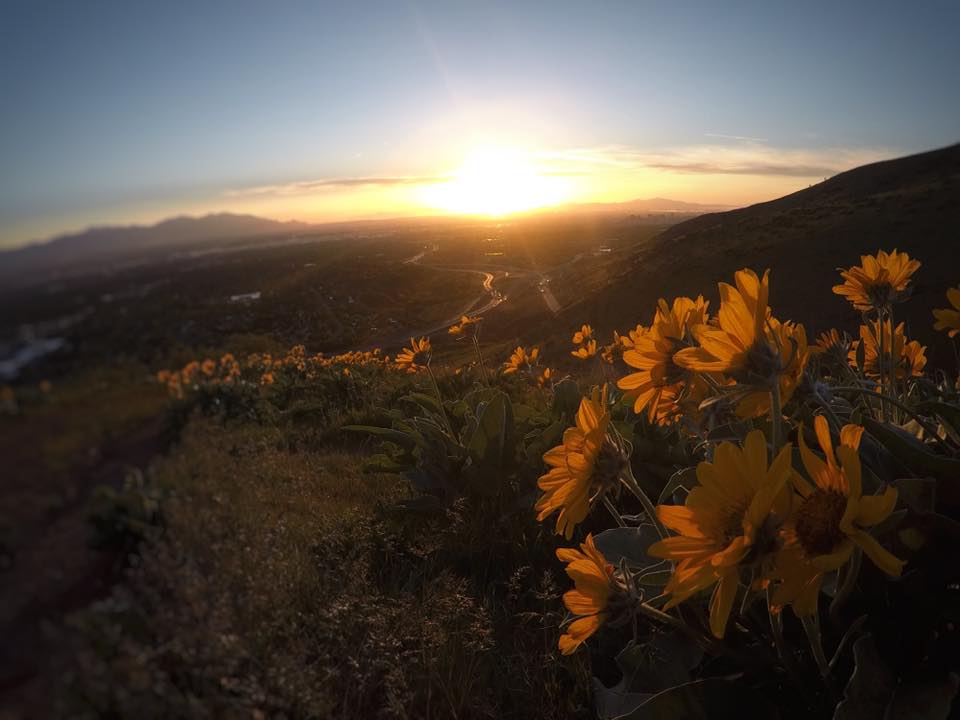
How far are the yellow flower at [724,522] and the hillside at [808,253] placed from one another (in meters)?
15.9

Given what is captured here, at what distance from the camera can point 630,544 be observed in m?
1.62

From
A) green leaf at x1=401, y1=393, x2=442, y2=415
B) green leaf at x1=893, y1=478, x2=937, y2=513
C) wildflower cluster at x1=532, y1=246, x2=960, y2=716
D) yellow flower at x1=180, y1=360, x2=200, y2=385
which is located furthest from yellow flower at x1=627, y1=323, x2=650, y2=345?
green leaf at x1=401, y1=393, x2=442, y2=415

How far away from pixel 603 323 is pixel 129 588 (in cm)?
2415

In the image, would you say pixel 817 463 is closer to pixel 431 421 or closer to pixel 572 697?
pixel 572 697

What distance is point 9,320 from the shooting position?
755 mm

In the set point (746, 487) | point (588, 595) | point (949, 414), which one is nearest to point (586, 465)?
point (588, 595)

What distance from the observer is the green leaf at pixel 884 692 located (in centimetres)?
91

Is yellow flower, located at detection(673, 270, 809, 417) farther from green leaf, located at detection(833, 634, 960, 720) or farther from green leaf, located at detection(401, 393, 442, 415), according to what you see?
green leaf, located at detection(401, 393, 442, 415)

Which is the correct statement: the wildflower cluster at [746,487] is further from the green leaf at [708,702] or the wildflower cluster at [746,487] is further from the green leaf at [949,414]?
the green leaf at [708,702]

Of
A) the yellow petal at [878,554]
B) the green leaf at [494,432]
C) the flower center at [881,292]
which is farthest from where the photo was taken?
the green leaf at [494,432]

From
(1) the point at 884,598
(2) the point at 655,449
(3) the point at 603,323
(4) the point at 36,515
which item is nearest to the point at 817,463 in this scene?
(1) the point at 884,598

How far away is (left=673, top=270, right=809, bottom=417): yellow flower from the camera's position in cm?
105

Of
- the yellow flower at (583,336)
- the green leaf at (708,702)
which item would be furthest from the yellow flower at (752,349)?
the yellow flower at (583,336)

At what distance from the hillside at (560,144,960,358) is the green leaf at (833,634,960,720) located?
15572mm
